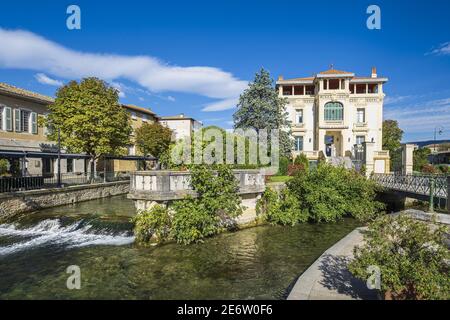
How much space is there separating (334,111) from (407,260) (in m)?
32.5

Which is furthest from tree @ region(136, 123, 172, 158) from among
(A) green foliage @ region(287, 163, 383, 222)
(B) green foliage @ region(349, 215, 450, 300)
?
(B) green foliage @ region(349, 215, 450, 300)

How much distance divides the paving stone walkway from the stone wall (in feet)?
55.6

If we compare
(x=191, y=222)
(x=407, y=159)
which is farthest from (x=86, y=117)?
(x=407, y=159)

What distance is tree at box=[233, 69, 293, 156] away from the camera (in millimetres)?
28078

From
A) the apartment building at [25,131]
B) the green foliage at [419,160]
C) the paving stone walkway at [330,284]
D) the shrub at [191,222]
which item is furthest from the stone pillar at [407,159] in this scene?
the apartment building at [25,131]

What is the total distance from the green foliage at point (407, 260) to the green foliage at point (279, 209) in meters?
8.75

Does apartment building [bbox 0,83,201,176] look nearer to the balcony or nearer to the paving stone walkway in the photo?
the paving stone walkway

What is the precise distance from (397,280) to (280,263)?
14.8ft

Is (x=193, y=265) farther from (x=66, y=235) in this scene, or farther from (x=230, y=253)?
(x=66, y=235)

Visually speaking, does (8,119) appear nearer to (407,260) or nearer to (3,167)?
(3,167)

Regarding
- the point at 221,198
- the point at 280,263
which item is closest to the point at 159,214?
the point at 221,198

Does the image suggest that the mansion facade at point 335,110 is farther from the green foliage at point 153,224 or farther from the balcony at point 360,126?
the green foliage at point 153,224

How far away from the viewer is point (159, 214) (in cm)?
1075

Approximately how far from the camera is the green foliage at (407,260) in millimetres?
4629
